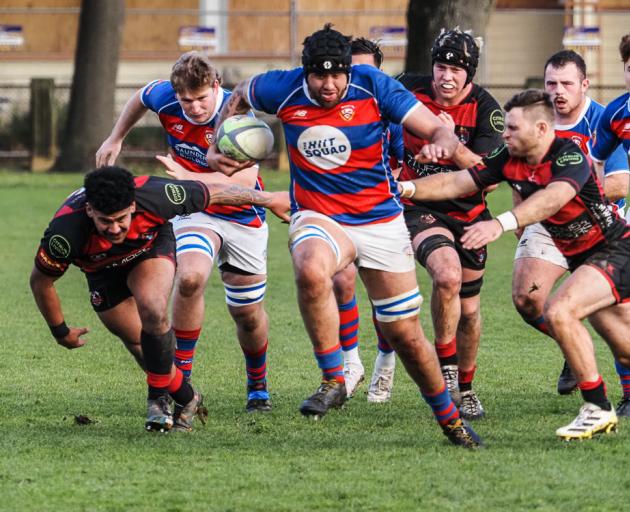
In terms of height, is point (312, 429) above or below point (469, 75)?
below

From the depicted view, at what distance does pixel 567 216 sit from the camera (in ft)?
23.0

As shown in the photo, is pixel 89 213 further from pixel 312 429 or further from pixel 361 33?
pixel 361 33

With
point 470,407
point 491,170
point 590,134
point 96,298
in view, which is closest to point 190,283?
point 96,298

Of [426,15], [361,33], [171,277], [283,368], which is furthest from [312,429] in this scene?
[361,33]

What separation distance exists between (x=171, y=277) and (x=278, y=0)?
24.2 meters

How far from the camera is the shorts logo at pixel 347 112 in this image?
6.89m

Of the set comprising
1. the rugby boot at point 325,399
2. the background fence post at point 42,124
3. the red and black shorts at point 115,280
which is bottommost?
the background fence post at point 42,124

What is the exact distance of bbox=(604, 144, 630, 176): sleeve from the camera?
8.29 metres

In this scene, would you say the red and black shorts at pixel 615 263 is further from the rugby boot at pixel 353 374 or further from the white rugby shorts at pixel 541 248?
the rugby boot at pixel 353 374

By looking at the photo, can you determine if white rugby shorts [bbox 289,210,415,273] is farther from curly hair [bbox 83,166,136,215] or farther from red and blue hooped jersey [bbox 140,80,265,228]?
red and blue hooped jersey [bbox 140,80,265,228]

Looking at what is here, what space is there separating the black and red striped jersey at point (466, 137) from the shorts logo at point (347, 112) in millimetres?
1211


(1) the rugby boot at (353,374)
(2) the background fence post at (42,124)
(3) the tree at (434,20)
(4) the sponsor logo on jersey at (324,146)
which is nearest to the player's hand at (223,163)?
(4) the sponsor logo on jersey at (324,146)

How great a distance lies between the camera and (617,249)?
7098mm

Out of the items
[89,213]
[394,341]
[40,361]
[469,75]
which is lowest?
[40,361]
